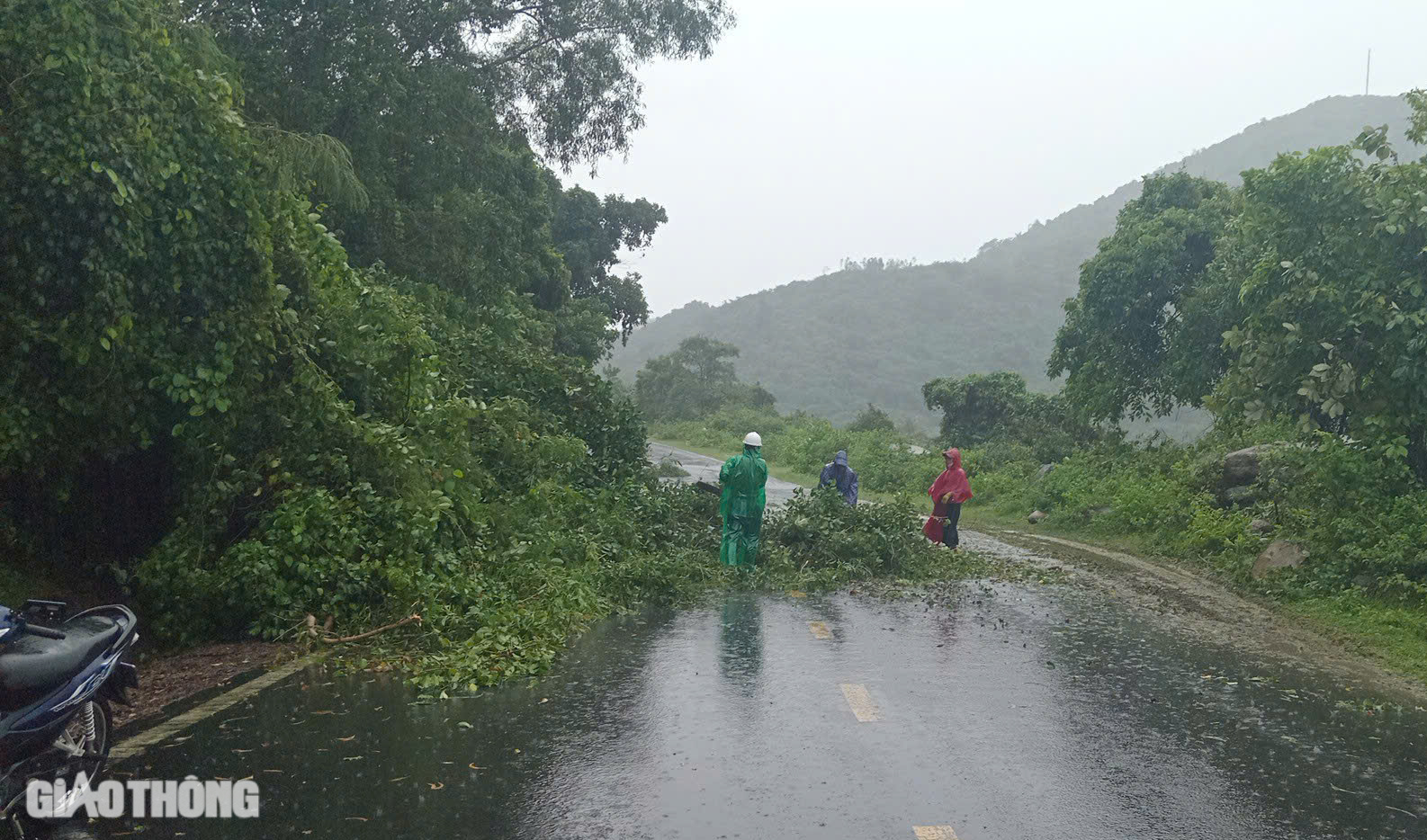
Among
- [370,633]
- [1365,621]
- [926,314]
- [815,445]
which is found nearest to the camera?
[370,633]

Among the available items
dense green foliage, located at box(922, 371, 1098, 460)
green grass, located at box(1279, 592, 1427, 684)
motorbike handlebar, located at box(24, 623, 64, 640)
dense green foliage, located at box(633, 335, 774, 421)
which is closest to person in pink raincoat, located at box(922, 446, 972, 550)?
green grass, located at box(1279, 592, 1427, 684)

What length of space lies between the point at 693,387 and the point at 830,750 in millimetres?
66173

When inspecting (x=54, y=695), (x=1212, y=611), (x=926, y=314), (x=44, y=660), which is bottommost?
(x=1212, y=611)

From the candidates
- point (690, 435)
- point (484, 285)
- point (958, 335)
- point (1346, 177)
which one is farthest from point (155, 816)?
point (958, 335)

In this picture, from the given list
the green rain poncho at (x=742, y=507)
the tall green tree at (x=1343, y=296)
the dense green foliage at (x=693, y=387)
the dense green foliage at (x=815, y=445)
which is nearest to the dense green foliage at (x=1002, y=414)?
the dense green foliage at (x=815, y=445)

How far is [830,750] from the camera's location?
21.2 feet

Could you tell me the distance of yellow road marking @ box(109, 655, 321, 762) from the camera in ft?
20.6

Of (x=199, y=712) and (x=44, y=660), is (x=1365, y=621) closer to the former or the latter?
(x=199, y=712)

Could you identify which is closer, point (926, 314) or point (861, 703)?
point (861, 703)

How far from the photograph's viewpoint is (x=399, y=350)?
12.6m

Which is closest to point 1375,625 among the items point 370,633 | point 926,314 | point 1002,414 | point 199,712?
point 370,633

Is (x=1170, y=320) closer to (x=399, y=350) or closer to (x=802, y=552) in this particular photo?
(x=802, y=552)

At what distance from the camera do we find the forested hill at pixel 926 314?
344ft

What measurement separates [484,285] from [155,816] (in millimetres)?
17521
